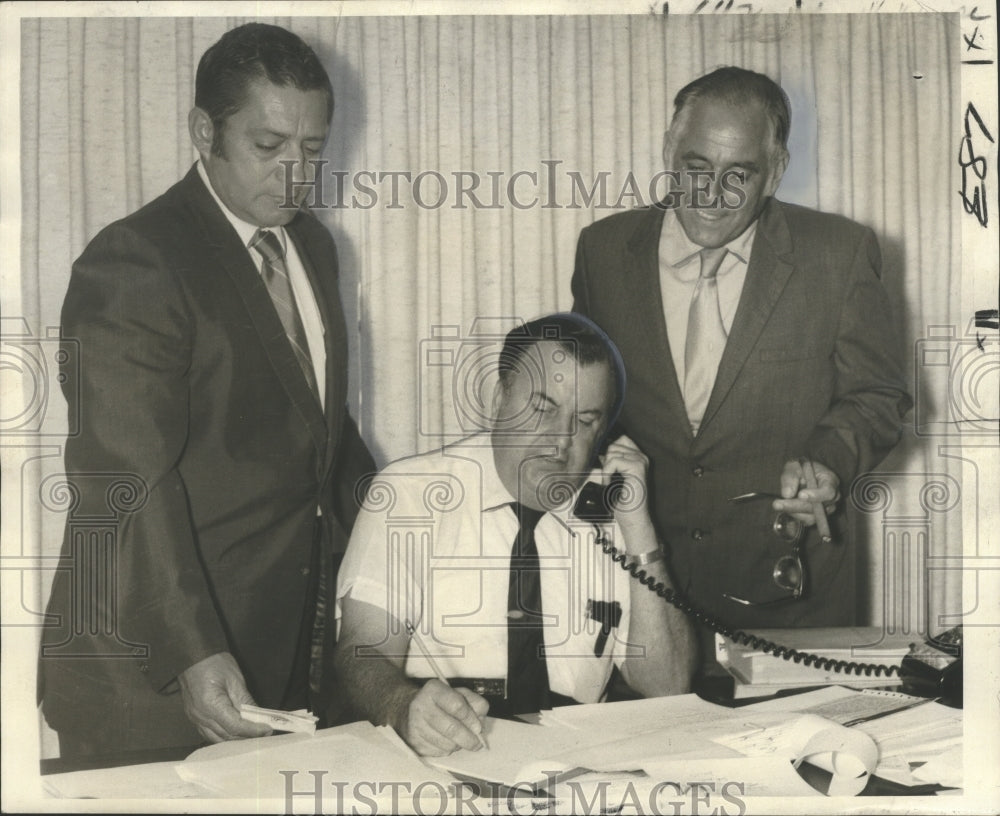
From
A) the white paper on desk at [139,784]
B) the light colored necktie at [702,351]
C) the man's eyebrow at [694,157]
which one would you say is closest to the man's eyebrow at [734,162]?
the man's eyebrow at [694,157]

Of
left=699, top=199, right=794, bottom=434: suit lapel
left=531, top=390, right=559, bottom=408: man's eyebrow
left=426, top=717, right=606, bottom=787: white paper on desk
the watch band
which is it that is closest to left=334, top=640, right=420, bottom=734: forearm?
left=426, top=717, right=606, bottom=787: white paper on desk

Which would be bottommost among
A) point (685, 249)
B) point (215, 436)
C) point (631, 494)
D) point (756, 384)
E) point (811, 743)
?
point (811, 743)

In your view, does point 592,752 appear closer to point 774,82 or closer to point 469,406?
point 469,406

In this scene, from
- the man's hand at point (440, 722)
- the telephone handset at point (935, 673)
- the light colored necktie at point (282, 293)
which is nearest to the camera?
the man's hand at point (440, 722)

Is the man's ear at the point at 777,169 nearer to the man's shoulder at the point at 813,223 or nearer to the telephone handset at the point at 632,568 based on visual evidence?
the man's shoulder at the point at 813,223

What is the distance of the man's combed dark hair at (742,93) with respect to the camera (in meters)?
3.07

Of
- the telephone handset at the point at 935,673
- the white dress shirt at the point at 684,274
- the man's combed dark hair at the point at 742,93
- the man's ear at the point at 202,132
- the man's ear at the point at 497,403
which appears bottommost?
the telephone handset at the point at 935,673

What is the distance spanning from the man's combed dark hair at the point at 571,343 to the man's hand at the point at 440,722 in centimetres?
78

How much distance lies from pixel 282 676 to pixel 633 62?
1790 mm

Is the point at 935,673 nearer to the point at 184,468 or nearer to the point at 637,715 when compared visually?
the point at 637,715

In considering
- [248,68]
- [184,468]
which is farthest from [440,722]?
[248,68]

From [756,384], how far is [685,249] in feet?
1.28

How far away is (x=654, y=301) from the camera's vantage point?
309 centimetres

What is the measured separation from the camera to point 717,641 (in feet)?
10.1
